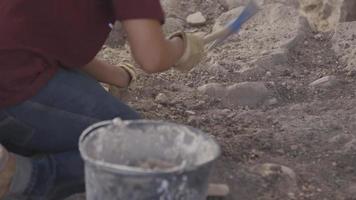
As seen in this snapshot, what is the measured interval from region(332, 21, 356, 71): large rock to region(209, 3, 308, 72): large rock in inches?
7.5

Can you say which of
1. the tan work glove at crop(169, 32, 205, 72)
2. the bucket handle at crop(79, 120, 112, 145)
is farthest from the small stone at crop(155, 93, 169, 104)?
the bucket handle at crop(79, 120, 112, 145)

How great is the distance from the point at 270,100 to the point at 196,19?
46.0 inches

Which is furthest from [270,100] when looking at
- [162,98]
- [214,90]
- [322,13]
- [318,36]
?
[322,13]

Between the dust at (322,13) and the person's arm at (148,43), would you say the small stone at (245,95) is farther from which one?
the person's arm at (148,43)

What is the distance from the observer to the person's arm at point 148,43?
2.31 meters

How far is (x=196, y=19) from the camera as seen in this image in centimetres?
458

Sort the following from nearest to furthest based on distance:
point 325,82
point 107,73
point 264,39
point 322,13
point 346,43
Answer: point 107,73, point 325,82, point 346,43, point 264,39, point 322,13

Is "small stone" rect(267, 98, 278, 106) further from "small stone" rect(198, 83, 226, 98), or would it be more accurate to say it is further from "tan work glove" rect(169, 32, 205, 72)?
"tan work glove" rect(169, 32, 205, 72)

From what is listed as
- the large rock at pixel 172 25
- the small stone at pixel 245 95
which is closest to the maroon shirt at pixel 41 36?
the small stone at pixel 245 95

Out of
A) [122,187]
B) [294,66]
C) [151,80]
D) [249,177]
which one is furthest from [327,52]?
[122,187]

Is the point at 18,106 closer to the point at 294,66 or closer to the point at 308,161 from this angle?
the point at 308,161

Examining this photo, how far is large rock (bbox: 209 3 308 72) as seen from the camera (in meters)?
3.94

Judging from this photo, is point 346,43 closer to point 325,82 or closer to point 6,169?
point 325,82

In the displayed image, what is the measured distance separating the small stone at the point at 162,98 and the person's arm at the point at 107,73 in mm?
379
